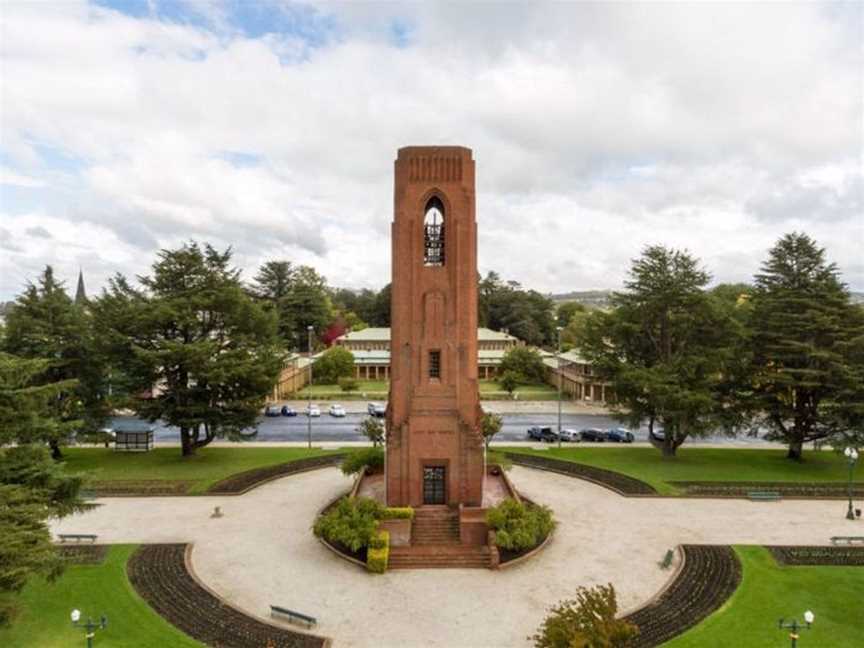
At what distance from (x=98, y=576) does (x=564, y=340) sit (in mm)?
84275

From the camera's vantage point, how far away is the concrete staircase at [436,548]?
21.9 m

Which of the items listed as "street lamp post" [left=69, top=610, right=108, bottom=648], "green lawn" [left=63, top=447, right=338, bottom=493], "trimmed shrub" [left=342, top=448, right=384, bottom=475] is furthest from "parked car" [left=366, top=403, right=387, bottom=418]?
"street lamp post" [left=69, top=610, right=108, bottom=648]

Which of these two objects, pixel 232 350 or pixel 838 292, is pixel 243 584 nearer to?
pixel 232 350

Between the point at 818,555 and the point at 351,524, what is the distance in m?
18.4

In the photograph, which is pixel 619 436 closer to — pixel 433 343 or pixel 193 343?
pixel 433 343

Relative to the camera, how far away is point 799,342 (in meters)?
35.9

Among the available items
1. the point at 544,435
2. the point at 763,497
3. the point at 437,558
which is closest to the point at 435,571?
the point at 437,558

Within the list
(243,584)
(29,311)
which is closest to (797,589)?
(243,584)

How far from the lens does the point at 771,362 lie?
123ft

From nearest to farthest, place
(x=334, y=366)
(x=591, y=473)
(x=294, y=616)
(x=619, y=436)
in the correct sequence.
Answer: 1. (x=294, y=616)
2. (x=591, y=473)
3. (x=619, y=436)
4. (x=334, y=366)

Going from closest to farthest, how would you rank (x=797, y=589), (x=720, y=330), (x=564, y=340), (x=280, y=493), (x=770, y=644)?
1. (x=770, y=644)
2. (x=797, y=589)
3. (x=280, y=493)
4. (x=720, y=330)
5. (x=564, y=340)

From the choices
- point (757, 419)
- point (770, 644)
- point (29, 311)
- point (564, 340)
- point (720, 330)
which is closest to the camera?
point (770, 644)

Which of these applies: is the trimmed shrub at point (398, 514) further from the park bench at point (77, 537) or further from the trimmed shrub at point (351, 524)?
the park bench at point (77, 537)

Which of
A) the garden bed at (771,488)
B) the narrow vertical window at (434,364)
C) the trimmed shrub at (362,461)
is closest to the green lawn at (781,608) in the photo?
the garden bed at (771,488)
